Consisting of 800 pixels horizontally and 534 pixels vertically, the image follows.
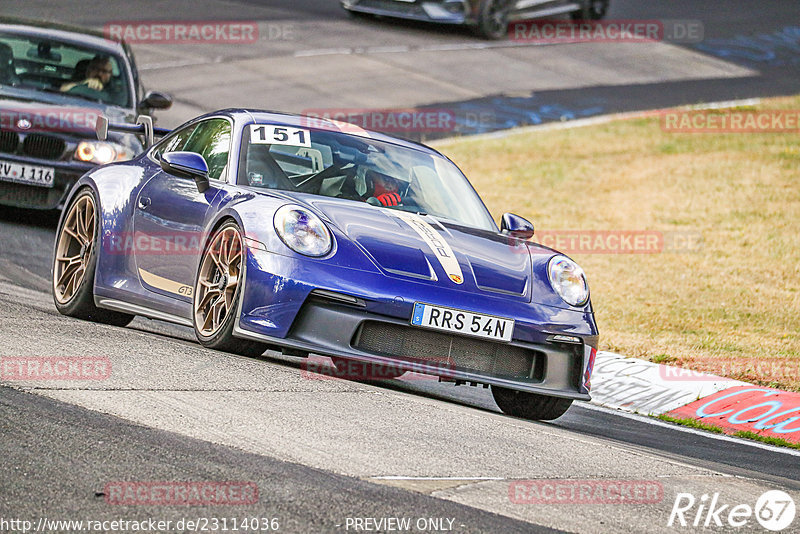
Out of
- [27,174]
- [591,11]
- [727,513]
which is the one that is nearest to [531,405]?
[727,513]

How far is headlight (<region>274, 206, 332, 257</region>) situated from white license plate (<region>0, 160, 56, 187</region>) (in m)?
5.31

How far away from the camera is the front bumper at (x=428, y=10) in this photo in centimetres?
2291

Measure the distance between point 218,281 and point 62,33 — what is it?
6839 mm

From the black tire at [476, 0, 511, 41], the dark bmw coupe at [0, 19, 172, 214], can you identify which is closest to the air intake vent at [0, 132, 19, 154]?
the dark bmw coupe at [0, 19, 172, 214]

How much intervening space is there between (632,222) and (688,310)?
406cm

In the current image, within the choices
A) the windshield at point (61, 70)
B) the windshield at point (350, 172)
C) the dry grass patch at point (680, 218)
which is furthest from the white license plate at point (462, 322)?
the windshield at point (61, 70)

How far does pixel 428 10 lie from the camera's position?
2291cm

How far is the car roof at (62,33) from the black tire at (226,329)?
21.3ft

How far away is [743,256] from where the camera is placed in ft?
45.0

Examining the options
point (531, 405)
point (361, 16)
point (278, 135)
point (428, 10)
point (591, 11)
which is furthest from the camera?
point (591, 11)

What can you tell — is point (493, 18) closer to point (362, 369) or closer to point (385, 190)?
point (385, 190)

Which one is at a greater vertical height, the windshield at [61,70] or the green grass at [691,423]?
the windshield at [61,70]

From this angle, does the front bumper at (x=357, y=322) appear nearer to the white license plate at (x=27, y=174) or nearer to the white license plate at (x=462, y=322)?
the white license plate at (x=462, y=322)

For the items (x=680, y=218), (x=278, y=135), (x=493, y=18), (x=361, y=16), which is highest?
(x=493, y=18)
